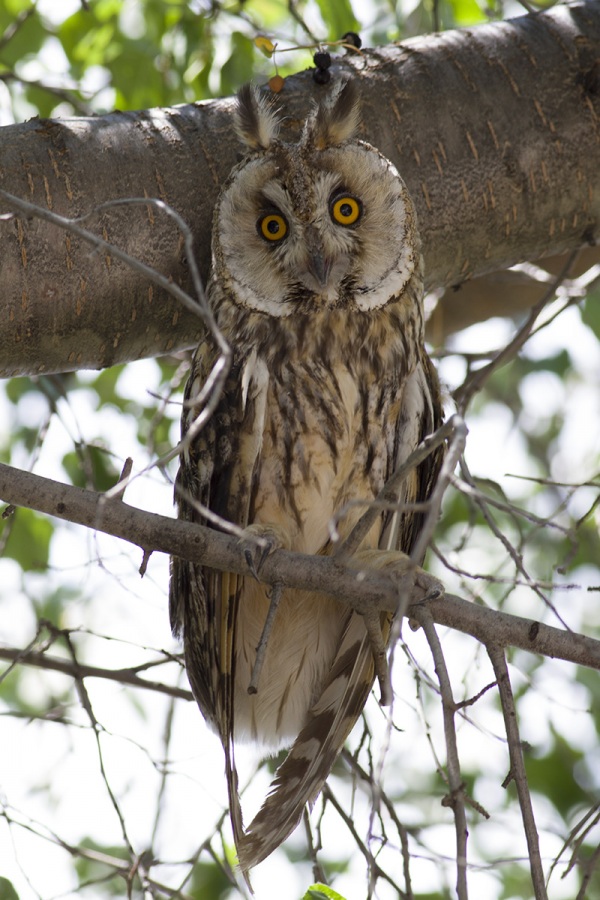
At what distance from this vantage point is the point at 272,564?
5.85 feet

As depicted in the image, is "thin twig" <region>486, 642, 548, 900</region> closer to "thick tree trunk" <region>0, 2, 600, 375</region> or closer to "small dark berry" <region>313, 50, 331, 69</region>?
"thick tree trunk" <region>0, 2, 600, 375</region>

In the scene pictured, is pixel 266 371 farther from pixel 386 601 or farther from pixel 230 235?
pixel 386 601

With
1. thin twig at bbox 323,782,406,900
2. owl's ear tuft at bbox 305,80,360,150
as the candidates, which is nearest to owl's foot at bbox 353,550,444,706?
thin twig at bbox 323,782,406,900

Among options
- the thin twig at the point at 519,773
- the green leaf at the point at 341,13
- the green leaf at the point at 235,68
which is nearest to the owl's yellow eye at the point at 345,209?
the green leaf at the point at 341,13

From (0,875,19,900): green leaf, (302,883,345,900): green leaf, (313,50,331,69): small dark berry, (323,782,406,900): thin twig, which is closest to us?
(302,883,345,900): green leaf

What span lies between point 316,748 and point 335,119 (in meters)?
1.48

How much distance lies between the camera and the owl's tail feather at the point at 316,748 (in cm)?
223

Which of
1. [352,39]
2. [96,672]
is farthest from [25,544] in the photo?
[352,39]

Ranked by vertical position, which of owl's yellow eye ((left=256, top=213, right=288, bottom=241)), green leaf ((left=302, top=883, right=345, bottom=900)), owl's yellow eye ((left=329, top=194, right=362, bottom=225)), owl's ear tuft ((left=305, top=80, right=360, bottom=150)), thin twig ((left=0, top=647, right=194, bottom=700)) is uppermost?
owl's ear tuft ((left=305, top=80, right=360, bottom=150))

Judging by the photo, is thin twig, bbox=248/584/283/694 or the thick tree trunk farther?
the thick tree trunk

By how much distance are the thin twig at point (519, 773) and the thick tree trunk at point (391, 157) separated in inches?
46.5

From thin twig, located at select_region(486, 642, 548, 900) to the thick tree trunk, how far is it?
3.87 feet

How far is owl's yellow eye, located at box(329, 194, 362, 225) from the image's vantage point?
7.84ft

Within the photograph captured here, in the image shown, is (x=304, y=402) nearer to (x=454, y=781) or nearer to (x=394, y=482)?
(x=394, y=482)
